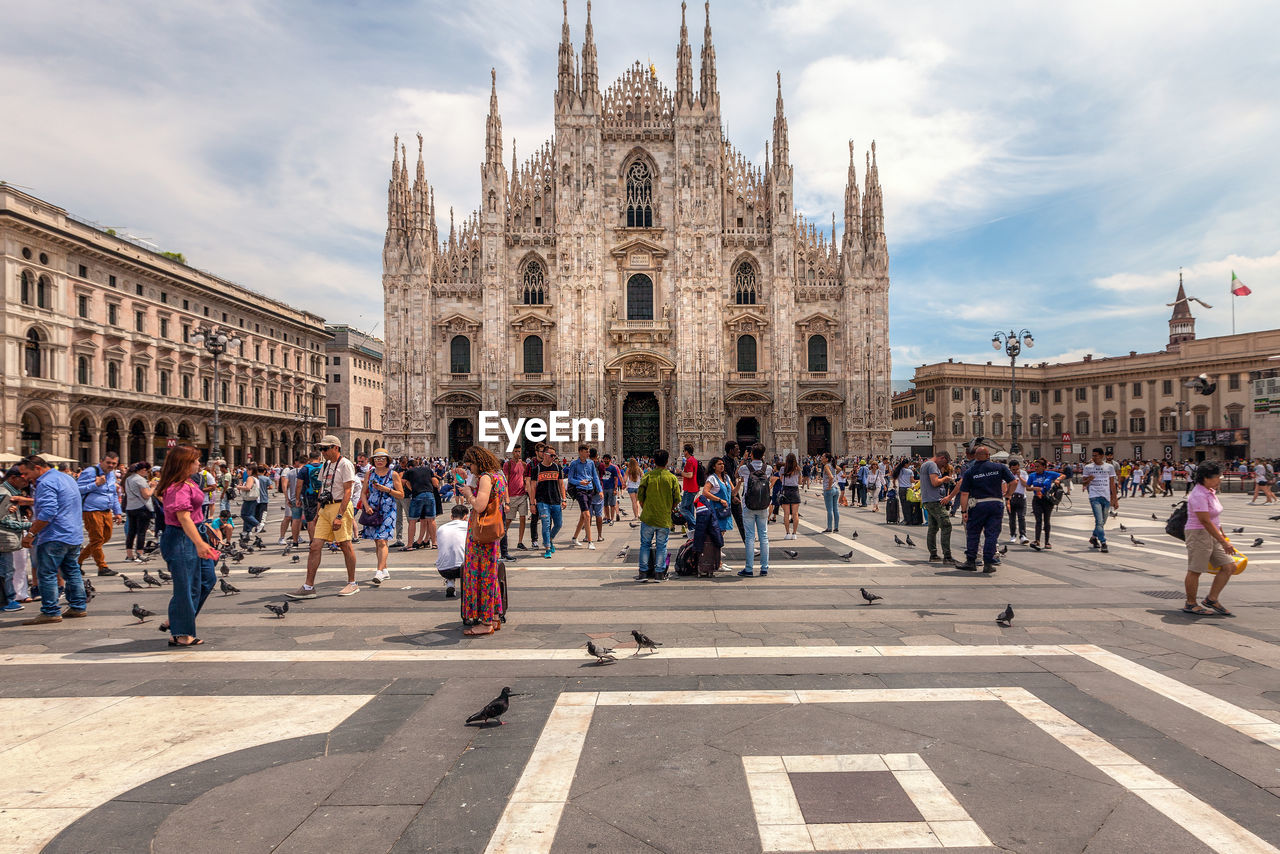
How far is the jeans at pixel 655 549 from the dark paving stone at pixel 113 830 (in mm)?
6314

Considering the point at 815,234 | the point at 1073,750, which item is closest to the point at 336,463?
the point at 1073,750

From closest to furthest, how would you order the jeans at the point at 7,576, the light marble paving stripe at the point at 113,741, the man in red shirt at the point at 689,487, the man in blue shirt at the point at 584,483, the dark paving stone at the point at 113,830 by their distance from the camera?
the dark paving stone at the point at 113,830 → the light marble paving stripe at the point at 113,741 → the jeans at the point at 7,576 → the man in red shirt at the point at 689,487 → the man in blue shirt at the point at 584,483

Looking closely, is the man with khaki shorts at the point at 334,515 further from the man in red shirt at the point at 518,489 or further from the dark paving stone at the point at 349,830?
the dark paving stone at the point at 349,830

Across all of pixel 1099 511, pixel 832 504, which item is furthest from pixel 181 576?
pixel 1099 511

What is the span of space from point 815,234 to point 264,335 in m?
39.2

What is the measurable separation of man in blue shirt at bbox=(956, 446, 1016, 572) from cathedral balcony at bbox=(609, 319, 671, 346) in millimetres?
32091

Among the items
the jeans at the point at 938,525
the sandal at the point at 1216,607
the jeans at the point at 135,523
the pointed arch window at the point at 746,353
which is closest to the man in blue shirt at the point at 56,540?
the jeans at the point at 135,523

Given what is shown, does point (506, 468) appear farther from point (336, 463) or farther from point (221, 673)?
point (221, 673)

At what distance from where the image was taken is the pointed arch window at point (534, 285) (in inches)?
1652

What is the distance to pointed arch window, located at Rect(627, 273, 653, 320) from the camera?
42062 millimetres

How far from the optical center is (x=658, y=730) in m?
4.30

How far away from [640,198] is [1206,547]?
38348 millimetres

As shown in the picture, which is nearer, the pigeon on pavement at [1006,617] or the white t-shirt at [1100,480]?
the pigeon on pavement at [1006,617]

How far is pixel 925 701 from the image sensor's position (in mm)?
4770
